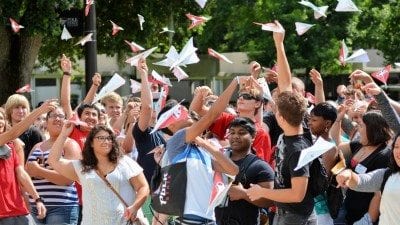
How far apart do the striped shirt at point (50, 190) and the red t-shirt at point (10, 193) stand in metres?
0.30

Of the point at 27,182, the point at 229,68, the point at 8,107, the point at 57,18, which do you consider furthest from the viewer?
the point at 229,68

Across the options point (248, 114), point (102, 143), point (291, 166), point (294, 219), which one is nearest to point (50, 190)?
point (102, 143)

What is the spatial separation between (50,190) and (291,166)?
2.75m

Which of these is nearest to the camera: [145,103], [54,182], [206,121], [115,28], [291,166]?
[291,166]

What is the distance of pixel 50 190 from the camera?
7359 millimetres

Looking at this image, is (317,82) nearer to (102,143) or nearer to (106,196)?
(102,143)

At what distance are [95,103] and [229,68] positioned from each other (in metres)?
25.8

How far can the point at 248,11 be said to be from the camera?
97.0 ft

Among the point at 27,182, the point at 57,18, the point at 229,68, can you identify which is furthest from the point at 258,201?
the point at 229,68

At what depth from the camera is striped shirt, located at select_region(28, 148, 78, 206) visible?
732 cm

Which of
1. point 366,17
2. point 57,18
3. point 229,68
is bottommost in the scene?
point 229,68

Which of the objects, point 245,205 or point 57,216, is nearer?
point 245,205

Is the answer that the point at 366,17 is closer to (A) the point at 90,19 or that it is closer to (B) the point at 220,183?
(A) the point at 90,19

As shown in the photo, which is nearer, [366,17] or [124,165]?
[124,165]
